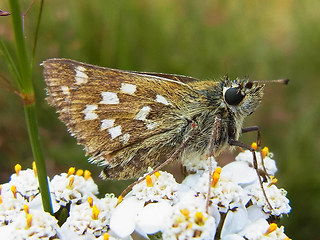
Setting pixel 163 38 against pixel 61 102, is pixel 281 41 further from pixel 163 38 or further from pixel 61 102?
pixel 61 102

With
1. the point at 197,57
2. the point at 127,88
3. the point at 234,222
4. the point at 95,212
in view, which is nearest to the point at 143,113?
the point at 127,88

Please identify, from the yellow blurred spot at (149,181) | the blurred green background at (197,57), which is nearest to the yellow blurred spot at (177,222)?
the yellow blurred spot at (149,181)

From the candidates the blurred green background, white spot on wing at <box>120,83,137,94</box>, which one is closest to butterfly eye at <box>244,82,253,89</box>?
white spot on wing at <box>120,83,137,94</box>

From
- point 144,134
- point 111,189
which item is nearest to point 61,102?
point 144,134

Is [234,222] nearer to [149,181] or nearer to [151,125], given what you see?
[149,181]

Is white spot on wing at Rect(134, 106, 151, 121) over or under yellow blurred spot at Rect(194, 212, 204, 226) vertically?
over

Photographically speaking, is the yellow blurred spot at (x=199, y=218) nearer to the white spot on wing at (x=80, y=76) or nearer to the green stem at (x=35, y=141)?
the green stem at (x=35, y=141)

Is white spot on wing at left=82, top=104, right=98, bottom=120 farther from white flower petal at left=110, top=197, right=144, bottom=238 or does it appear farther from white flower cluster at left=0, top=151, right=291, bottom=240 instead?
white flower petal at left=110, top=197, right=144, bottom=238
